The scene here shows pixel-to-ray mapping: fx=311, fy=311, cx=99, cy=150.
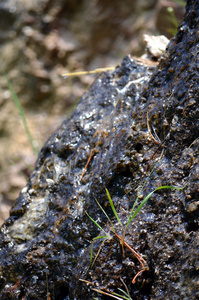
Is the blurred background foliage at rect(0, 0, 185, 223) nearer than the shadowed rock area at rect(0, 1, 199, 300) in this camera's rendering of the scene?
No

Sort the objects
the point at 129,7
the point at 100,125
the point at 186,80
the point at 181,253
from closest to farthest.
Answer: the point at 181,253, the point at 186,80, the point at 100,125, the point at 129,7

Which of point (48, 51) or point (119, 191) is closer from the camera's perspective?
point (119, 191)

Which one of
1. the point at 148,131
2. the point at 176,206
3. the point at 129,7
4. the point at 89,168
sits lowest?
the point at 176,206

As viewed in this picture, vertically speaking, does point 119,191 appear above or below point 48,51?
below

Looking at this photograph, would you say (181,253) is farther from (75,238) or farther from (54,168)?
(54,168)

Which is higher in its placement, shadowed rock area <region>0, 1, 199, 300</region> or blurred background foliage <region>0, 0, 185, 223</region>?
blurred background foliage <region>0, 0, 185, 223</region>

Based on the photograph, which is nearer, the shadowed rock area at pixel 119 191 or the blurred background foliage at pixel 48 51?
the shadowed rock area at pixel 119 191

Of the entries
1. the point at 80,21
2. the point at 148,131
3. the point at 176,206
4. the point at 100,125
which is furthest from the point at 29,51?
the point at 176,206

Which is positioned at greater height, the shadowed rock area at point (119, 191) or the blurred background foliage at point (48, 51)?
the blurred background foliage at point (48, 51)
